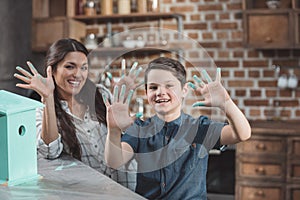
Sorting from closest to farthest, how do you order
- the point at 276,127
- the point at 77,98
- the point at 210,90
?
the point at 210,90
the point at 77,98
the point at 276,127

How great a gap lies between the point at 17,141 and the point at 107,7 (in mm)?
2835

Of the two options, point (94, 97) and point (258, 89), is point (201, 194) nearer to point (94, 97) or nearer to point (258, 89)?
point (94, 97)

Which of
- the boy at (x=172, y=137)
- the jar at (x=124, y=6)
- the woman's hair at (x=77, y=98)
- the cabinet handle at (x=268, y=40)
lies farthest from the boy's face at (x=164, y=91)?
the jar at (x=124, y=6)

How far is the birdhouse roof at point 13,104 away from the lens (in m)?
1.52

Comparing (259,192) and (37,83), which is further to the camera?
(259,192)

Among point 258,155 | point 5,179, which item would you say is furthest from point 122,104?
point 258,155

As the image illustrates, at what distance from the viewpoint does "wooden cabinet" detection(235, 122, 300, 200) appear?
3.59m

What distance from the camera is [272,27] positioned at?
→ 12.7 ft

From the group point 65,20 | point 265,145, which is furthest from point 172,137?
point 65,20

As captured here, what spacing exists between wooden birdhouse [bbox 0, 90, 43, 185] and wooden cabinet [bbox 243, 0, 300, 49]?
2.59m

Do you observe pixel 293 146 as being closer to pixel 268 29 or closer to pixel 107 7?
pixel 268 29

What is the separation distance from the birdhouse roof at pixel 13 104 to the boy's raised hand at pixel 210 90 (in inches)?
19.5

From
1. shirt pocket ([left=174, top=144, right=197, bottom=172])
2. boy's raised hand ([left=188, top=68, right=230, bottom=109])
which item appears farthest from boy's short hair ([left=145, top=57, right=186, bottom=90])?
shirt pocket ([left=174, top=144, right=197, bottom=172])

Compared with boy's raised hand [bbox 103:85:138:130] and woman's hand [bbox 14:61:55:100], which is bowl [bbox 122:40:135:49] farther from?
boy's raised hand [bbox 103:85:138:130]
